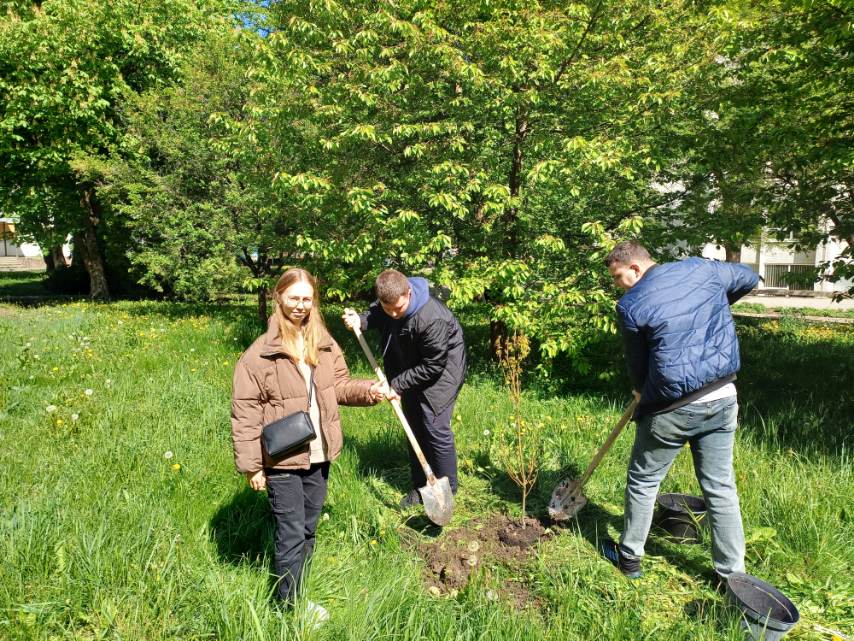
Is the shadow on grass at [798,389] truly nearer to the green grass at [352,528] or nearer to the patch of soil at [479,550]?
the green grass at [352,528]

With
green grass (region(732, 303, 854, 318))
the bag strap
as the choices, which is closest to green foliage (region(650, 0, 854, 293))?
the bag strap

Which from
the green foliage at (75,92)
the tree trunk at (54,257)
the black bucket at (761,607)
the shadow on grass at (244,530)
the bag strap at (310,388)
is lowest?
the black bucket at (761,607)

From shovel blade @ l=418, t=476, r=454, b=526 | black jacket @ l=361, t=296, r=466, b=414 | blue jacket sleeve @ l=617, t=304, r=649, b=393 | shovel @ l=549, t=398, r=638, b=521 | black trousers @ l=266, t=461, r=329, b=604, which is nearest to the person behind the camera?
black trousers @ l=266, t=461, r=329, b=604

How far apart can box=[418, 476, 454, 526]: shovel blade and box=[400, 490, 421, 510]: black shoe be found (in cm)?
41

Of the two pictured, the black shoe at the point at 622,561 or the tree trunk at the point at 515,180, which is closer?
the black shoe at the point at 622,561

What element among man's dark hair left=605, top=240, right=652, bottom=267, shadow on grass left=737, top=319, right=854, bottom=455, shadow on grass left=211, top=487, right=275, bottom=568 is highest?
man's dark hair left=605, top=240, right=652, bottom=267

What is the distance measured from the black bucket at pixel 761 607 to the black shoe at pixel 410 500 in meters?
1.92

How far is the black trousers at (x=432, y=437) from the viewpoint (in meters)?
3.74

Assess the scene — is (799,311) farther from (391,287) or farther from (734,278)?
(391,287)

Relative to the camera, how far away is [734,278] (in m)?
2.96

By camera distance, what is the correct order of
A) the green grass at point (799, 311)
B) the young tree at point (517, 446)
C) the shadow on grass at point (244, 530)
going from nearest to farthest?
the shadow on grass at point (244, 530), the young tree at point (517, 446), the green grass at point (799, 311)

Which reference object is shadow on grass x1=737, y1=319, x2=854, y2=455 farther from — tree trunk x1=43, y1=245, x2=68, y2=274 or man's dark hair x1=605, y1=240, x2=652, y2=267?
tree trunk x1=43, y1=245, x2=68, y2=274

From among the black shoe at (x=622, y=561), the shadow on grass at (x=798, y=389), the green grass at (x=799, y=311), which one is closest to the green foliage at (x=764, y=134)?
the shadow on grass at (x=798, y=389)

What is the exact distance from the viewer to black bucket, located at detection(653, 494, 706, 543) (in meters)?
3.37
